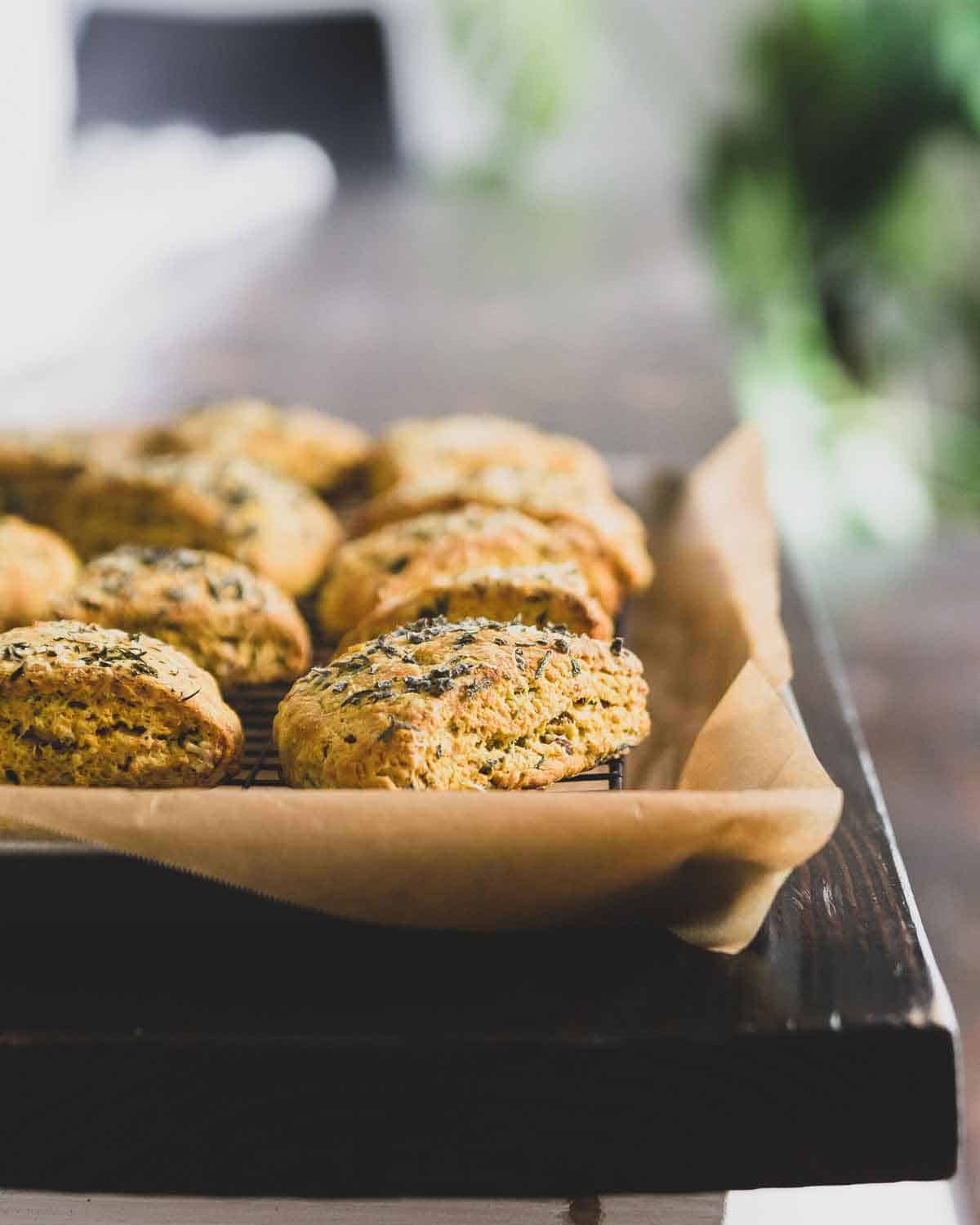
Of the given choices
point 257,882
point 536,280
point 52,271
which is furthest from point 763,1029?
point 52,271

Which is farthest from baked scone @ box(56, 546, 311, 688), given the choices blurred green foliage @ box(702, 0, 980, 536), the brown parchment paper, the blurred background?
blurred green foliage @ box(702, 0, 980, 536)

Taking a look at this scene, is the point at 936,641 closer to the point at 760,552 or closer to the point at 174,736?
the point at 760,552

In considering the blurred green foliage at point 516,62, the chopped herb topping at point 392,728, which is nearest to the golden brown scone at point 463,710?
the chopped herb topping at point 392,728

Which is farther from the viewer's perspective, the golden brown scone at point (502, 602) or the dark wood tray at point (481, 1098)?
the golden brown scone at point (502, 602)

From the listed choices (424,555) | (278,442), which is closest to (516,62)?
(278,442)

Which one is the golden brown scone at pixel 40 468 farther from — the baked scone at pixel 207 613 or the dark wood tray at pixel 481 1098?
the dark wood tray at pixel 481 1098

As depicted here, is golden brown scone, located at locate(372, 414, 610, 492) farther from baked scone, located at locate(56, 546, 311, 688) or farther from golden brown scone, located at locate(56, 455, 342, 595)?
baked scone, located at locate(56, 546, 311, 688)
